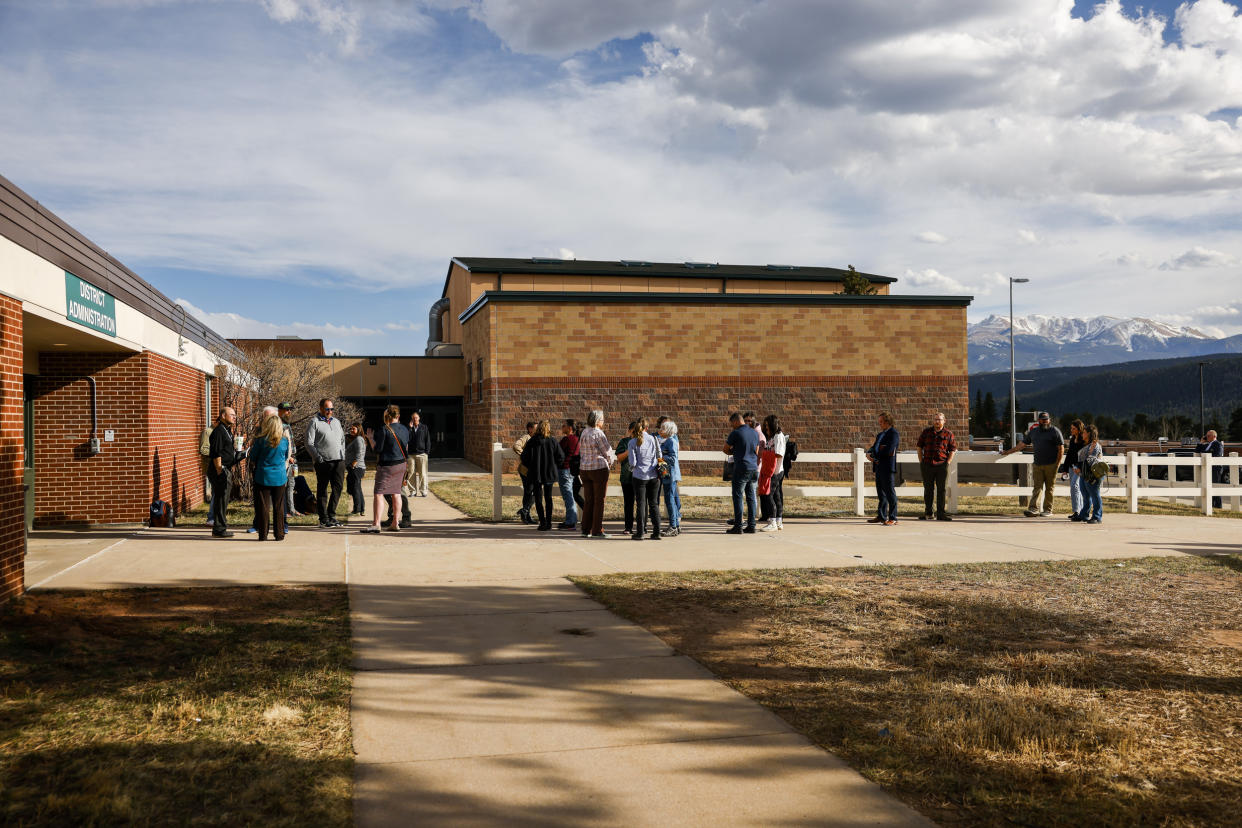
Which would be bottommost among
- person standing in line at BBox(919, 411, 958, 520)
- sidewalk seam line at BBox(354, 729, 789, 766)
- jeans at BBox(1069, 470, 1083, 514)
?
sidewalk seam line at BBox(354, 729, 789, 766)

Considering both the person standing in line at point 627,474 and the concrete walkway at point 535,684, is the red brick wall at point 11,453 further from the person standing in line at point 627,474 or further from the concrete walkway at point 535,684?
the person standing in line at point 627,474

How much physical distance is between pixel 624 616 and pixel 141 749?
12.7 feet

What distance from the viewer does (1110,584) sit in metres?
9.27

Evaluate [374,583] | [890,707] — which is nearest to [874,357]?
[374,583]

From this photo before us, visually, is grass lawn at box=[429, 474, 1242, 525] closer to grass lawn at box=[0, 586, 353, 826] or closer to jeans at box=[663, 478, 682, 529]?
jeans at box=[663, 478, 682, 529]

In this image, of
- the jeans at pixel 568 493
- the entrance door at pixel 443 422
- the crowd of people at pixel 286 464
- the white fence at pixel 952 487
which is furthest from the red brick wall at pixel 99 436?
the entrance door at pixel 443 422

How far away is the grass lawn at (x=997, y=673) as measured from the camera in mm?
4191

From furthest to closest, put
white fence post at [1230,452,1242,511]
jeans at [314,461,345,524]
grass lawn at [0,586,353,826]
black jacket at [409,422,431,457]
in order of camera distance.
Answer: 1. white fence post at [1230,452,1242,511]
2. black jacket at [409,422,431,457]
3. jeans at [314,461,345,524]
4. grass lawn at [0,586,353,826]

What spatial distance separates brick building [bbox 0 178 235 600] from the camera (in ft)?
27.9

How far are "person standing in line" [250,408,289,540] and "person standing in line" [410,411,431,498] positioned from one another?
3.86m

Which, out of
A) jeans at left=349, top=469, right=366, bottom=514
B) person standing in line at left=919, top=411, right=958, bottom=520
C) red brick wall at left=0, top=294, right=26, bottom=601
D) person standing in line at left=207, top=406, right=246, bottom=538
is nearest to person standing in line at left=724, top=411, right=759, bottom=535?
person standing in line at left=919, top=411, right=958, bottom=520

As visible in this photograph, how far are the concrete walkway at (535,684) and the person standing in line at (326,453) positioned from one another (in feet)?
4.73

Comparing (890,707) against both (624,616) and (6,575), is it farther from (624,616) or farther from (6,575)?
(6,575)

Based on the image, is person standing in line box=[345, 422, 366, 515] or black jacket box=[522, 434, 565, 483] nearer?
black jacket box=[522, 434, 565, 483]
